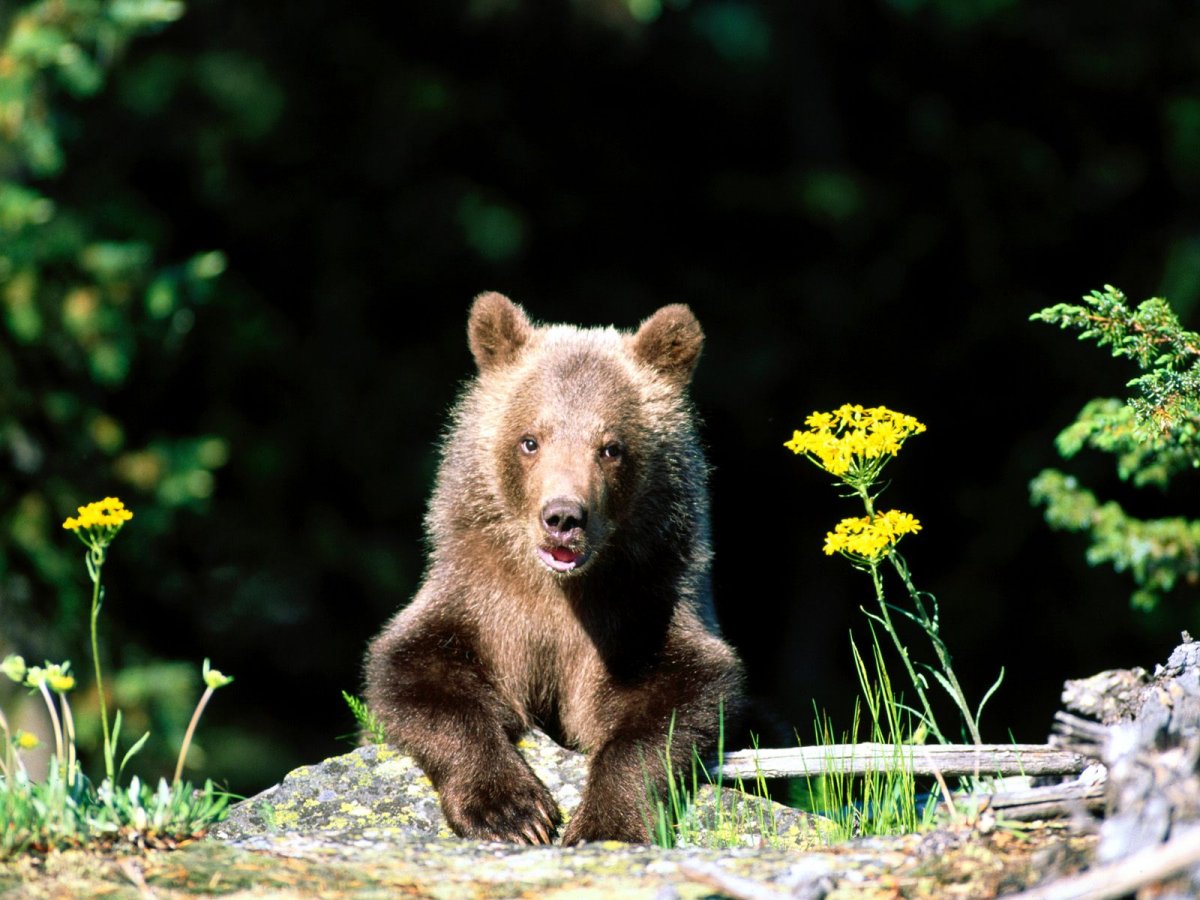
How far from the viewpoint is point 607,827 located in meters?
4.23

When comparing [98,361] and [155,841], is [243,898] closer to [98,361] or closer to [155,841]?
[155,841]

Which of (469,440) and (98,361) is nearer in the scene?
(469,440)

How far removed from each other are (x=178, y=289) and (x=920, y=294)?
6.76 m

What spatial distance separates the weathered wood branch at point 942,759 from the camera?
3.89 m

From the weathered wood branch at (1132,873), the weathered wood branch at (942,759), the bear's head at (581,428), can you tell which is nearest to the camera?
the weathered wood branch at (1132,873)

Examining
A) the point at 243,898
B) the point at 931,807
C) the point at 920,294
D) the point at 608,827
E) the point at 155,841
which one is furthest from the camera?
the point at 920,294

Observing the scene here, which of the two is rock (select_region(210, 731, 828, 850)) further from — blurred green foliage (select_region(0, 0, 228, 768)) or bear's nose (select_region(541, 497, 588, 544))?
blurred green foliage (select_region(0, 0, 228, 768))

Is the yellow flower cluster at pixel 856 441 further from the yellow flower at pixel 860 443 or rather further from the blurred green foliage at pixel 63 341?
the blurred green foliage at pixel 63 341

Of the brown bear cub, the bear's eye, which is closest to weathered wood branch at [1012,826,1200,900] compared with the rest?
the brown bear cub

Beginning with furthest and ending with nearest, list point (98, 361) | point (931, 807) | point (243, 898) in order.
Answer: point (98, 361), point (931, 807), point (243, 898)

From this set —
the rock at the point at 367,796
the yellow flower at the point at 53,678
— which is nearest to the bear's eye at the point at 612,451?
the rock at the point at 367,796

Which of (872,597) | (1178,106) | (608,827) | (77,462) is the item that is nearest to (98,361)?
(77,462)

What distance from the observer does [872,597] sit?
41.6 ft

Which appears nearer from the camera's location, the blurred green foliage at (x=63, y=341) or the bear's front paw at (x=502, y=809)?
the bear's front paw at (x=502, y=809)
